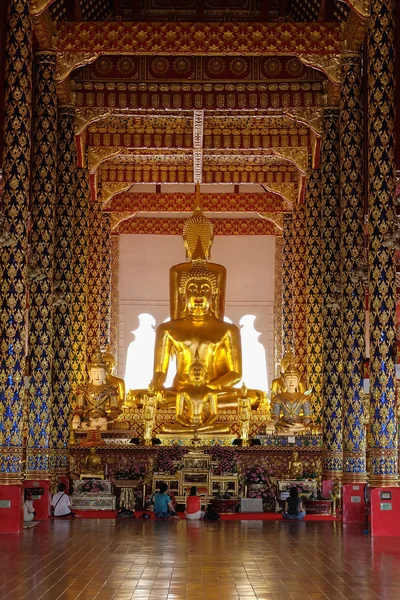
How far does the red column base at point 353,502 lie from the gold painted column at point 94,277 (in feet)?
28.5

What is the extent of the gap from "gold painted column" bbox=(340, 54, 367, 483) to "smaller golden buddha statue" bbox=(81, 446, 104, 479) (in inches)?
153

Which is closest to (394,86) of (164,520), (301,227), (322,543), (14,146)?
(14,146)

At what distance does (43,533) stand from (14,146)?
4637mm

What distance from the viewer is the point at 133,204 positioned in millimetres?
22938

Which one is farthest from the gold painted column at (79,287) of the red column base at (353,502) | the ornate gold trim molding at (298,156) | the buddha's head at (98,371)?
the red column base at (353,502)

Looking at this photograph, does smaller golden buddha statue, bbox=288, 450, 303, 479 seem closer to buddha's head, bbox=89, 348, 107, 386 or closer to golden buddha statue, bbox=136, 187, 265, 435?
golden buddha statue, bbox=136, 187, 265, 435

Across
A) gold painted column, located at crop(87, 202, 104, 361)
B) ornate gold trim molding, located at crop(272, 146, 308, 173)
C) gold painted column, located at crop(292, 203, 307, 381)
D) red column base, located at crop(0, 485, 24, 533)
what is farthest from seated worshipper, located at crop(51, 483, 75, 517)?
ornate gold trim molding, located at crop(272, 146, 308, 173)

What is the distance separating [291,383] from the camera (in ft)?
59.3

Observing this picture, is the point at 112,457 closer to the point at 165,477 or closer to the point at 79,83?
the point at 165,477

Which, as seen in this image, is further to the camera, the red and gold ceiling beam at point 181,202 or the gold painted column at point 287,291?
the red and gold ceiling beam at point 181,202

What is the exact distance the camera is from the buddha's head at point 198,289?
68.4 feet

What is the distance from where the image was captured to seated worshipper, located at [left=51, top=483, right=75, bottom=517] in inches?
571

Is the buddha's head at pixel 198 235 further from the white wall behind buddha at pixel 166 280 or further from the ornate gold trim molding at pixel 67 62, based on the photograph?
the ornate gold trim molding at pixel 67 62

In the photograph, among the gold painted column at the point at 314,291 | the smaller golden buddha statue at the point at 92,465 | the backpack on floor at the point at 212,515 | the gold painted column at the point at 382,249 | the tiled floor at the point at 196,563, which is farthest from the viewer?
the gold painted column at the point at 314,291
